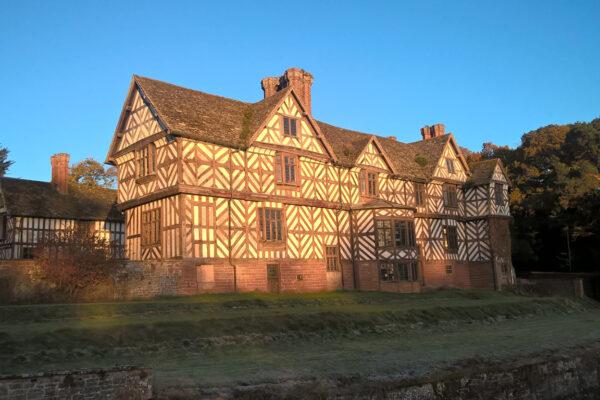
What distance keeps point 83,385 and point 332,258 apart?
23.7 m

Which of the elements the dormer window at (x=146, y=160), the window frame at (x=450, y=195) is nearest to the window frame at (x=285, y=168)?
the dormer window at (x=146, y=160)

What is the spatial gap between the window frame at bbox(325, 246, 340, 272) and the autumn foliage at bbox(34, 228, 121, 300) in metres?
12.3

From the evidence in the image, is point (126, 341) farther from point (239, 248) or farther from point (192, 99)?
point (192, 99)

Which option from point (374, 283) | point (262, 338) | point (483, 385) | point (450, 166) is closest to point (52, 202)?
point (374, 283)

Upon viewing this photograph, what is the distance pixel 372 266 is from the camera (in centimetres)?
3256

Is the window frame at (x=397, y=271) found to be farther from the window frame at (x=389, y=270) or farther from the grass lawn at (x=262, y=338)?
the grass lawn at (x=262, y=338)

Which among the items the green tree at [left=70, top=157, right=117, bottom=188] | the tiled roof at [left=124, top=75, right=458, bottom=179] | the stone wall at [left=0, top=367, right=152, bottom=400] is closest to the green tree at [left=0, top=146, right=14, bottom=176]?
the green tree at [left=70, top=157, right=117, bottom=188]

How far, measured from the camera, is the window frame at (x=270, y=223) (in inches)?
1130

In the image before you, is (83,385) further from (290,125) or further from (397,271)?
(397,271)

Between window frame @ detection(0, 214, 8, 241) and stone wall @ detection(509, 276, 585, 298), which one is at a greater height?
window frame @ detection(0, 214, 8, 241)

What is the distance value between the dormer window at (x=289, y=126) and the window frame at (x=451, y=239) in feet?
48.3

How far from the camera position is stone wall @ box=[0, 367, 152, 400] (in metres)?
8.78

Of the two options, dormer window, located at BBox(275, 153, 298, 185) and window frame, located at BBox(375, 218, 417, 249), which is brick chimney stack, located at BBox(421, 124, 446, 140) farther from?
dormer window, located at BBox(275, 153, 298, 185)

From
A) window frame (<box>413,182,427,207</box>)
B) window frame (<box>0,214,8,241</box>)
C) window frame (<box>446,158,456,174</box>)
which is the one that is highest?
window frame (<box>446,158,456,174</box>)
